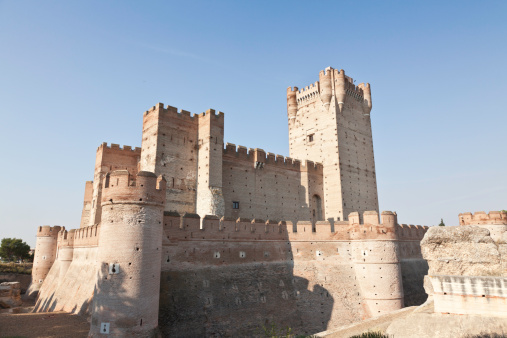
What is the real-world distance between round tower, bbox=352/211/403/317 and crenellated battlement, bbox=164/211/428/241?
67 mm

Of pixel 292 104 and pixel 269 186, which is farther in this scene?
pixel 292 104

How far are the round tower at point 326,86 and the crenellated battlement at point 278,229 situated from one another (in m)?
16.4

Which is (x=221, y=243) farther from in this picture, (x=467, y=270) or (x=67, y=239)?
(x=67, y=239)

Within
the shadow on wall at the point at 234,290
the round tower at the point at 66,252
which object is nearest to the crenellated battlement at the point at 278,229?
the shadow on wall at the point at 234,290

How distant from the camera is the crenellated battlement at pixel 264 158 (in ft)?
90.1

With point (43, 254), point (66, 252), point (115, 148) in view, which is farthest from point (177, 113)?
point (43, 254)

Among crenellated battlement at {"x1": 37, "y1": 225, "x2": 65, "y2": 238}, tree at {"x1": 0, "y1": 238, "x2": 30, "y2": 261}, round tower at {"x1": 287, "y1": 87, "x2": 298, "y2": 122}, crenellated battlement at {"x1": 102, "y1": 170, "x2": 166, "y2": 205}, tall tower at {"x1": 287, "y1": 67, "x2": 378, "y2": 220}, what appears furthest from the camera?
tree at {"x1": 0, "y1": 238, "x2": 30, "y2": 261}

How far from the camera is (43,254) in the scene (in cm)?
2942

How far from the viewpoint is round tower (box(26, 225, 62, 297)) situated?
28886mm

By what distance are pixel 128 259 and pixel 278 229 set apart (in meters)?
10.5

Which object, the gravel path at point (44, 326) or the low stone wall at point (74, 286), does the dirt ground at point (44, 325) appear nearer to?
the gravel path at point (44, 326)

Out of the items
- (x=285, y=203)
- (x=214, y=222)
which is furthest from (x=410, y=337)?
(x=285, y=203)

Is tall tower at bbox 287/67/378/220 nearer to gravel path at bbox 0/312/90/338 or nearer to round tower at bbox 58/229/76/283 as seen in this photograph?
round tower at bbox 58/229/76/283

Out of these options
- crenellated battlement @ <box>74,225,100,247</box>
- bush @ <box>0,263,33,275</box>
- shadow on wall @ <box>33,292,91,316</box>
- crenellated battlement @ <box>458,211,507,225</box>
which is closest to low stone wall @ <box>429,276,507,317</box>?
shadow on wall @ <box>33,292,91,316</box>
